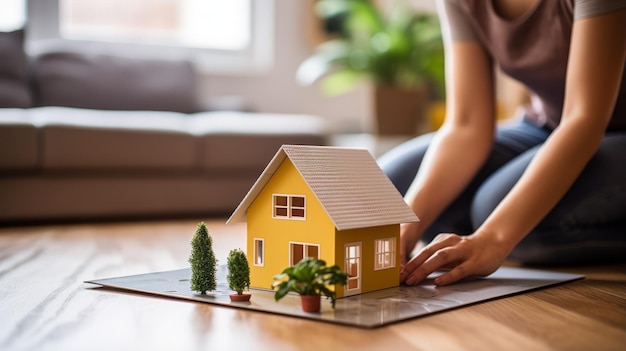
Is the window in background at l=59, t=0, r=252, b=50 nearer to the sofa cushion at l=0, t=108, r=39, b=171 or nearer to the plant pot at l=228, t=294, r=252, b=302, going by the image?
the sofa cushion at l=0, t=108, r=39, b=171

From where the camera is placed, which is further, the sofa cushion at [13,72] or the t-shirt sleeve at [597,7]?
the sofa cushion at [13,72]

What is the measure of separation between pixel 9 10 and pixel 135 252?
8.28 ft

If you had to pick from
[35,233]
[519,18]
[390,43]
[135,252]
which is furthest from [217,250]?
[390,43]

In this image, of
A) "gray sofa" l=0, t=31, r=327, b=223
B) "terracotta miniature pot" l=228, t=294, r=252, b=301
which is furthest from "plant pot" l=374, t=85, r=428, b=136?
"terracotta miniature pot" l=228, t=294, r=252, b=301

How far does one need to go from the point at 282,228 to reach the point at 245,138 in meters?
2.04

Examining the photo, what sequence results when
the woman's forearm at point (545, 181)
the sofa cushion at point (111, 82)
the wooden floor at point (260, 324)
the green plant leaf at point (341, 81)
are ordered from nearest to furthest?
the wooden floor at point (260, 324), the woman's forearm at point (545, 181), the sofa cushion at point (111, 82), the green plant leaf at point (341, 81)

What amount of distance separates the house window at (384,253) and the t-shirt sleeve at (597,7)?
62 centimetres

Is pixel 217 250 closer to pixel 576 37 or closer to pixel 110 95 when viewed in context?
pixel 576 37

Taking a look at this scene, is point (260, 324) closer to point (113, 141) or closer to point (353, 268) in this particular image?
point (353, 268)

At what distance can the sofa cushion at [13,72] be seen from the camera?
10.9 ft

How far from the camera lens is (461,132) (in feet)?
6.09

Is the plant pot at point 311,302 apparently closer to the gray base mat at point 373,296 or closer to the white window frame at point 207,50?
the gray base mat at point 373,296

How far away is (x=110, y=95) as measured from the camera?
3.69 m

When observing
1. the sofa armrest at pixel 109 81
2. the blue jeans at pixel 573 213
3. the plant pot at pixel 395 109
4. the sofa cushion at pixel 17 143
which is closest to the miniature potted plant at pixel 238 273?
the blue jeans at pixel 573 213
